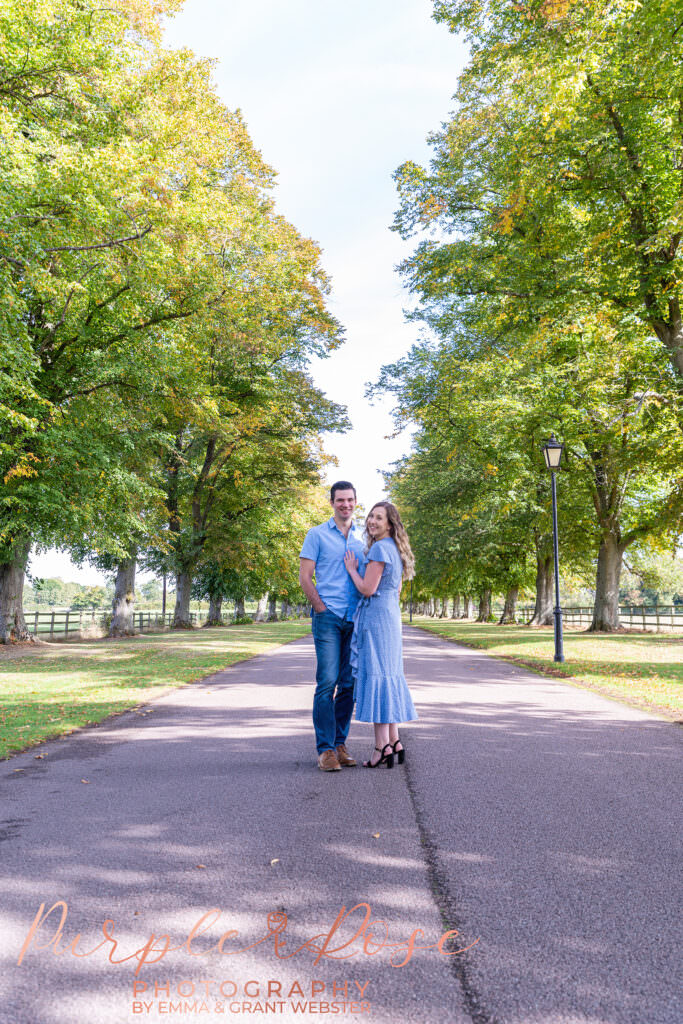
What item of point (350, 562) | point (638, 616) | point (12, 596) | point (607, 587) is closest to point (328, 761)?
point (350, 562)

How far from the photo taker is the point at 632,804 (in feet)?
15.2

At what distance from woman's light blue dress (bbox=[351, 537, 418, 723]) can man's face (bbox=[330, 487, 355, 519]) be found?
1.20 feet

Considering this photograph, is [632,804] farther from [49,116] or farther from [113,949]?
[49,116]

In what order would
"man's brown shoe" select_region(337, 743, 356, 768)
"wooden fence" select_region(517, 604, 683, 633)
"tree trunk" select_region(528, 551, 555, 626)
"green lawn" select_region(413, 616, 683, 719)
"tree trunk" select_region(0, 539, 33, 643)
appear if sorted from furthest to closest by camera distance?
"wooden fence" select_region(517, 604, 683, 633), "tree trunk" select_region(528, 551, 555, 626), "tree trunk" select_region(0, 539, 33, 643), "green lawn" select_region(413, 616, 683, 719), "man's brown shoe" select_region(337, 743, 356, 768)

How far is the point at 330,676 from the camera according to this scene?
5555mm

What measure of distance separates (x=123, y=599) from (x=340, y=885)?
2571cm

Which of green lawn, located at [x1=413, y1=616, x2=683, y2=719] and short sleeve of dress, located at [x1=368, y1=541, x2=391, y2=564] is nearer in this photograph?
short sleeve of dress, located at [x1=368, y1=541, x2=391, y2=564]

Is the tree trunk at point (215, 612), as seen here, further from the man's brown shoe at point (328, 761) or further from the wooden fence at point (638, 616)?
the man's brown shoe at point (328, 761)

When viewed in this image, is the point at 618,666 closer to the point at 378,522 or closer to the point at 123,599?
the point at 378,522

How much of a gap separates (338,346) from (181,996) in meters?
29.8

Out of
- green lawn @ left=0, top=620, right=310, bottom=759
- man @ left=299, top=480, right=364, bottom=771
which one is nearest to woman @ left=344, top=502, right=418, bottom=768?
man @ left=299, top=480, right=364, bottom=771

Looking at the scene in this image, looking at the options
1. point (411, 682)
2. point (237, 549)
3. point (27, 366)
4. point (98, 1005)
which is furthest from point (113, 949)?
point (237, 549)

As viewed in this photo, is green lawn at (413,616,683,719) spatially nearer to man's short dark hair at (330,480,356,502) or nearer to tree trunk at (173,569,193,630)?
man's short dark hair at (330,480,356,502)

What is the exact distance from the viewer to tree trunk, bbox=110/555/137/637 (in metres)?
27.2
